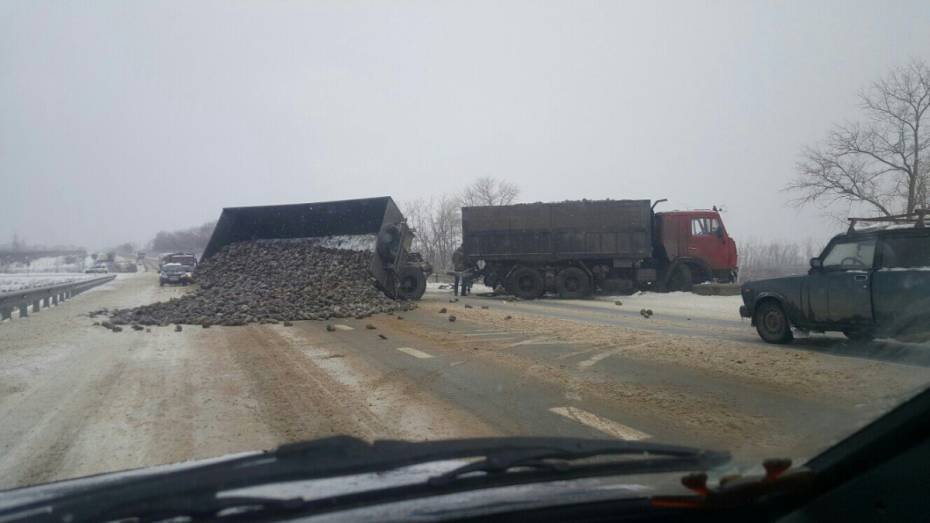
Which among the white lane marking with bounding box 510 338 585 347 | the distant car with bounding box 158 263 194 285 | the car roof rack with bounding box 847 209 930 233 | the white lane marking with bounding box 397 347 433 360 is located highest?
the car roof rack with bounding box 847 209 930 233

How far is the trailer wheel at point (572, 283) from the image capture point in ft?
82.2

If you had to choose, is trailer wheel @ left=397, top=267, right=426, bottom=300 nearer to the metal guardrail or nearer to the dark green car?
the metal guardrail

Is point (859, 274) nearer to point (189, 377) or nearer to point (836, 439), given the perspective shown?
point (836, 439)

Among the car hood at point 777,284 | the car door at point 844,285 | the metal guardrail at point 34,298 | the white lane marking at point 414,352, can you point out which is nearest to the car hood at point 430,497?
the white lane marking at point 414,352

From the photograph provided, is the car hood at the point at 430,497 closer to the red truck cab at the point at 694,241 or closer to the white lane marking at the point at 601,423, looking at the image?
the white lane marking at the point at 601,423

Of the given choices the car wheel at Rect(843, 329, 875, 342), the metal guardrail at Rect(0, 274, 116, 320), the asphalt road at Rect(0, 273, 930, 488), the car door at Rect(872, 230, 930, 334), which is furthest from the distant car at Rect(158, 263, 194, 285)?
the car door at Rect(872, 230, 930, 334)

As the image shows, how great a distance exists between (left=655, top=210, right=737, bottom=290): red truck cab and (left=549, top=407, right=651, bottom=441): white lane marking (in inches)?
781

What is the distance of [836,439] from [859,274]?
7.58m

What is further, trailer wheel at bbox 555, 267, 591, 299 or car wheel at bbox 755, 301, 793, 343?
trailer wheel at bbox 555, 267, 591, 299

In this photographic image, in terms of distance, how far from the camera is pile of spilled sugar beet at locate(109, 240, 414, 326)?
16094mm

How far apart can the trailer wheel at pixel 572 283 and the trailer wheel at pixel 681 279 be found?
3.19m

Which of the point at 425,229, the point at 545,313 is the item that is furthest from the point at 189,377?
the point at 425,229

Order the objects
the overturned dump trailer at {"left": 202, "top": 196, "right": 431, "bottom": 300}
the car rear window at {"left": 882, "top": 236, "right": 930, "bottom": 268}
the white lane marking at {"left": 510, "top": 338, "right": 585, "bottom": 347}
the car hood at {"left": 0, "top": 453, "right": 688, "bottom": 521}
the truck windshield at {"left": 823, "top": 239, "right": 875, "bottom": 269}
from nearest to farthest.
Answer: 1. the car hood at {"left": 0, "top": 453, "right": 688, "bottom": 521}
2. the car rear window at {"left": 882, "top": 236, "right": 930, "bottom": 268}
3. the truck windshield at {"left": 823, "top": 239, "right": 875, "bottom": 269}
4. the white lane marking at {"left": 510, "top": 338, "right": 585, "bottom": 347}
5. the overturned dump trailer at {"left": 202, "top": 196, "right": 431, "bottom": 300}

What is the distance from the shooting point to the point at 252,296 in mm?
17719
